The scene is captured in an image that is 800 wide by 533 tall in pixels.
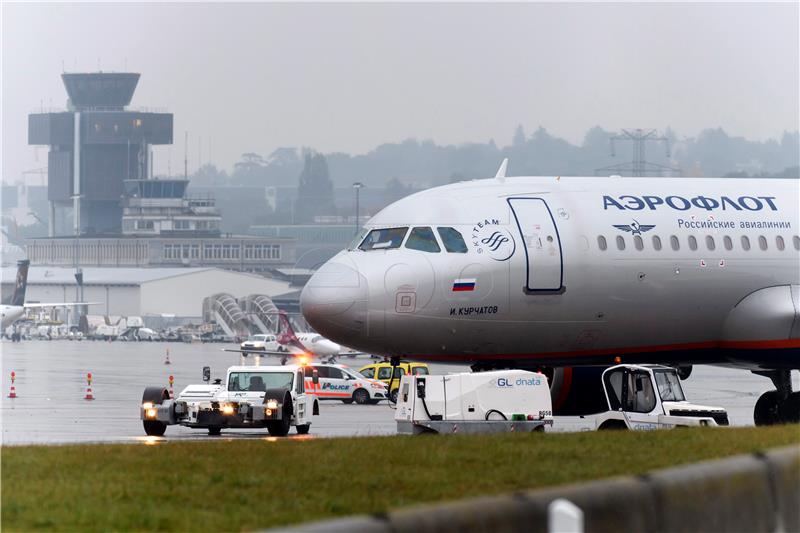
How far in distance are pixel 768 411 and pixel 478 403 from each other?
6.48 meters

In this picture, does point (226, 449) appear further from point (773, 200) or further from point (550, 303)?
point (773, 200)

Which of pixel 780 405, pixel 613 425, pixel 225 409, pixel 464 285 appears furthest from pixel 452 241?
pixel 780 405

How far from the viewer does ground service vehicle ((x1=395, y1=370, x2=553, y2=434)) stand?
93.3 ft

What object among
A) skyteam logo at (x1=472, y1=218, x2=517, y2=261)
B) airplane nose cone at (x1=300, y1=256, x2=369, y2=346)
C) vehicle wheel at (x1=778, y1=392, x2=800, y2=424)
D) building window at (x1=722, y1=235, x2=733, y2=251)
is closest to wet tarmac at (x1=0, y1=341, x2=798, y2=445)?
airplane nose cone at (x1=300, y1=256, x2=369, y2=346)

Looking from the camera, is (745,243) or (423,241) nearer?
(423,241)

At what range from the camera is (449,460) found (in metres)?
17.9

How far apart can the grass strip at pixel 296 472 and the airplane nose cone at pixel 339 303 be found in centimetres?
551

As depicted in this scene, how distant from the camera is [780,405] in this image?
102 ft

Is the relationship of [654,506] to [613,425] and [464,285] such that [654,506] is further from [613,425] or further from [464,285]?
[613,425]

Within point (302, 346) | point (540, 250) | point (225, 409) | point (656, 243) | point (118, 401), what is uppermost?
point (656, 243)

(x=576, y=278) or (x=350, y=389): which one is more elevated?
(x=576, y=278)

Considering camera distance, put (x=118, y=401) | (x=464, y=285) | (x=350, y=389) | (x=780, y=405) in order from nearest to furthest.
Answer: (x=464, y=285)
(x=780, y=405)
(x=118, y=401)
(x=350, y=389)

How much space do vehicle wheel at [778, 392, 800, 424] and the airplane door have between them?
6.09 metres

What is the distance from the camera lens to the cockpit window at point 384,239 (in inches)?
1099
